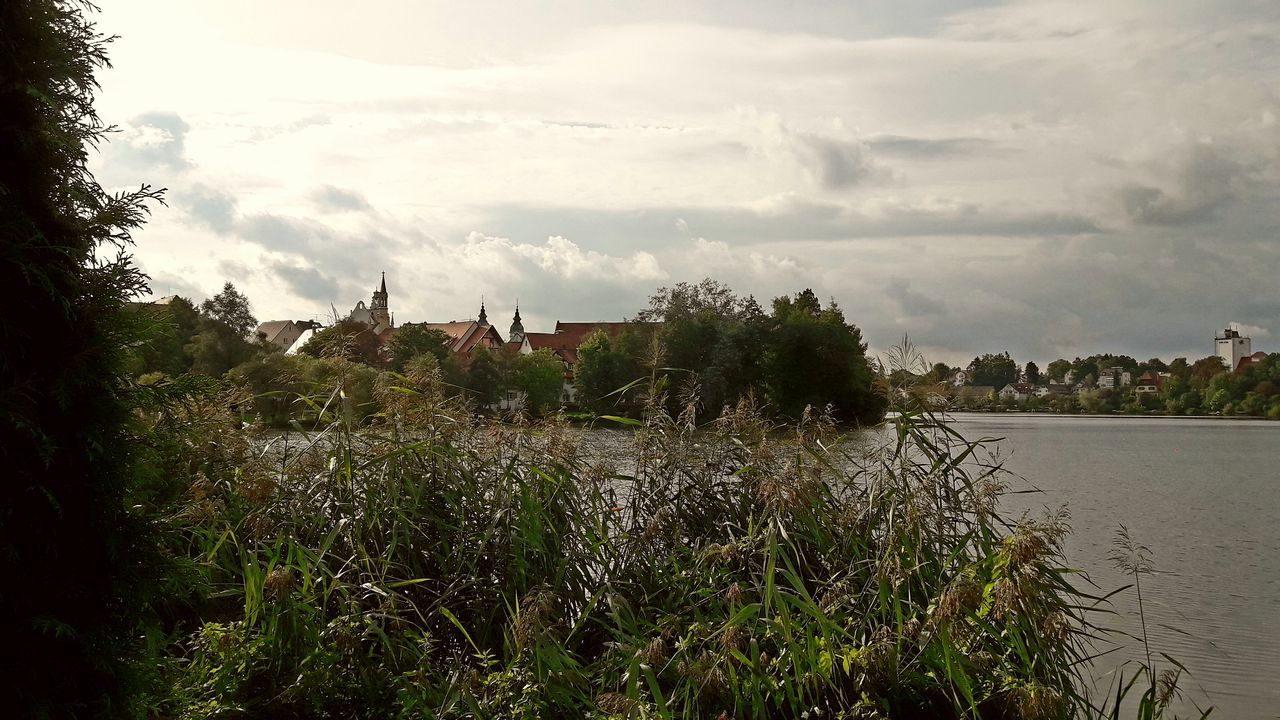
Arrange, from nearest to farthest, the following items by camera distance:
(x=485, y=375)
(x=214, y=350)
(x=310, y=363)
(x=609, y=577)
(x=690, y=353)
A: 1. (x=609, y=577)
2. (x=310, y=363)
3. (x=214, y=350)
4. (x=690, y=353)
5. (x=485, y=375)

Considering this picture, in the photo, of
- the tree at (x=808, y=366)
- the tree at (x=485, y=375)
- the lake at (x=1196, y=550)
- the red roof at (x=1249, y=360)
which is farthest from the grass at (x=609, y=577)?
the red roof at (x=1249, y=360)

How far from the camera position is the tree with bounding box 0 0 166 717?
3.11 metres

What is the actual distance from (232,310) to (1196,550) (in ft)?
187

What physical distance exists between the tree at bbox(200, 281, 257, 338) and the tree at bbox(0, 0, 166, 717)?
5935 centimetres

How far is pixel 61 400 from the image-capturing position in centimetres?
319

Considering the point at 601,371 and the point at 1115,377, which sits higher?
the point at 1115,377

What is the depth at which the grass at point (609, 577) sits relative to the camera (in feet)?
13.4

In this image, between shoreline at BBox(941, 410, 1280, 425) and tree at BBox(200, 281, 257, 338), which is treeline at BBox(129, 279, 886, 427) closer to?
tree at BBox(200, 281, 257, 338)

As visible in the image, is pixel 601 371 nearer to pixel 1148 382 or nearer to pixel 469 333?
pixel 469 333

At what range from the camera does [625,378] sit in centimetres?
5200

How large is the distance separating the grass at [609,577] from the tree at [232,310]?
57.9 metres

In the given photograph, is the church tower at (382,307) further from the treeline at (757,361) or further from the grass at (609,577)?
the grass at (609,577)

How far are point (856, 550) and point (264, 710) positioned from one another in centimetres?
280

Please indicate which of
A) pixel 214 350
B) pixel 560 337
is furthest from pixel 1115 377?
pixel 214 350
